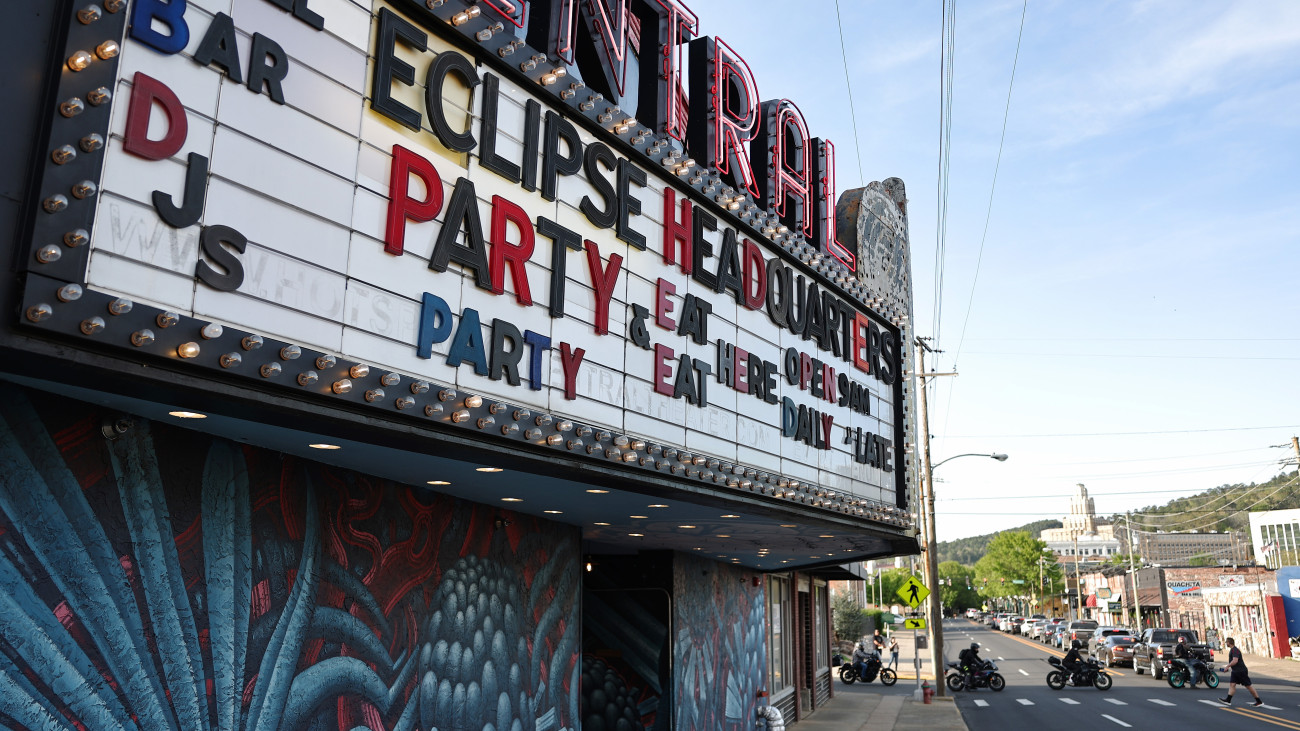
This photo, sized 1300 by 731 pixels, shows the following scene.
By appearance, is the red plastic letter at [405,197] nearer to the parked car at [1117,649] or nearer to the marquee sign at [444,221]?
the marquee sign at [444,221]

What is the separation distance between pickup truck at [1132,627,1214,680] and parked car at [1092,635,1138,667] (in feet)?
9.08

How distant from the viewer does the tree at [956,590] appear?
160 metres

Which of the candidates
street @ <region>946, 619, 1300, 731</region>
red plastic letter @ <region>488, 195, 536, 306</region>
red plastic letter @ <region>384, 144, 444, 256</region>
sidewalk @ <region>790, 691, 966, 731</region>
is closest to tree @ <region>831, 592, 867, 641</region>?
street @ <region>946, 619, 1300, 731</region>

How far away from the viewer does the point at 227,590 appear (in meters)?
7.17

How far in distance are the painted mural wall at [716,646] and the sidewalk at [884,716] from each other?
2.96 metres

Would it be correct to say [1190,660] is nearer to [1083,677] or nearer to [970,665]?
[1083,677]

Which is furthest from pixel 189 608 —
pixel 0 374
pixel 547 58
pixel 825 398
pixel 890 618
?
pixel 890 618

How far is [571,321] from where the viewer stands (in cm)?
877

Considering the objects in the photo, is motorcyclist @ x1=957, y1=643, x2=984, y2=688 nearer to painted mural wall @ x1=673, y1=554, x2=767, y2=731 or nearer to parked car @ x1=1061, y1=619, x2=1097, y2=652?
painted mural wall @ x1=673, y1=554, x2=767, y2=731

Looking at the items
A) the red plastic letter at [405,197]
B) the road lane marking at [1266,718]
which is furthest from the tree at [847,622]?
the red plastic letter at [405,197]

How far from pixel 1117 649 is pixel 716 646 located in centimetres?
3414

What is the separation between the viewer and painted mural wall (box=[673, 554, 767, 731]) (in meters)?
16.9

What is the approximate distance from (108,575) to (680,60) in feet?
A: 27.3

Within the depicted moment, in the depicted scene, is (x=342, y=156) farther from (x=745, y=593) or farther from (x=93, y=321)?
A: (x=745, y=593)
